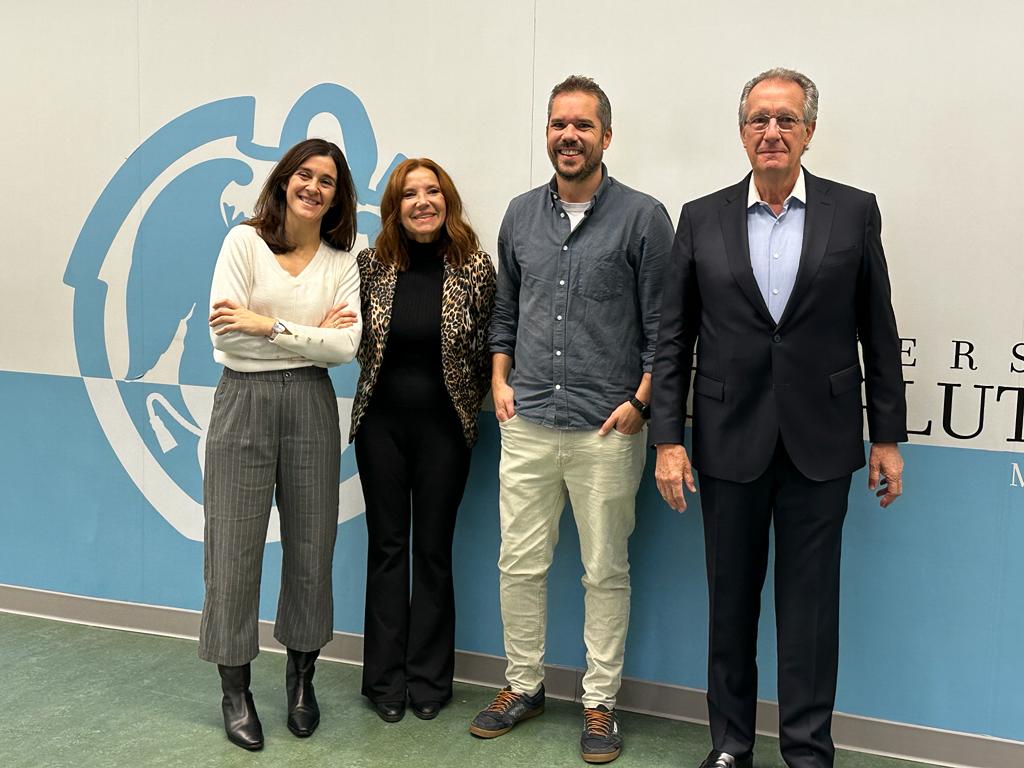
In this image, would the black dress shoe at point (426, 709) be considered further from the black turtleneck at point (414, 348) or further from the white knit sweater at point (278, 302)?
the white knit sweater at point (278, 302)

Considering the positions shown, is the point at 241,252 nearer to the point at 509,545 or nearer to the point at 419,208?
the point at 419,208

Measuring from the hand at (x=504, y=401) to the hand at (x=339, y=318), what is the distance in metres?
0.48

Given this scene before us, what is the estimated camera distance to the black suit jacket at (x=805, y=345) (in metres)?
2.72

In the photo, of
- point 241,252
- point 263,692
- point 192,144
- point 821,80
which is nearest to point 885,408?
point 821,80

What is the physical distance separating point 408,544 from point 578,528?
0.56m

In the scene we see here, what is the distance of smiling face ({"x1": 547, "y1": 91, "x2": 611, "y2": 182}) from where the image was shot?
3018mm

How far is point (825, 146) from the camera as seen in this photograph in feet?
10.4

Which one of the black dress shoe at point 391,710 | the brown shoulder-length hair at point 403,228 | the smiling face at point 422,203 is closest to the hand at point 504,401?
the brown shoulder-length hair at point 403,228

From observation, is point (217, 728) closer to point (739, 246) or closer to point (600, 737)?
point (600, 737)

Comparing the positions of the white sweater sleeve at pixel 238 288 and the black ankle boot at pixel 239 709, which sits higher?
the white sweater sleeve at pixel 238 288

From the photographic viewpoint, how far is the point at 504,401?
3.20 metres

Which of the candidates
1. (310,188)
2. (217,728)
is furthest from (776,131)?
(217,728)

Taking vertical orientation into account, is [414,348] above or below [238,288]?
below

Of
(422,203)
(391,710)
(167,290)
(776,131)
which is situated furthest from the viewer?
(167,290)
